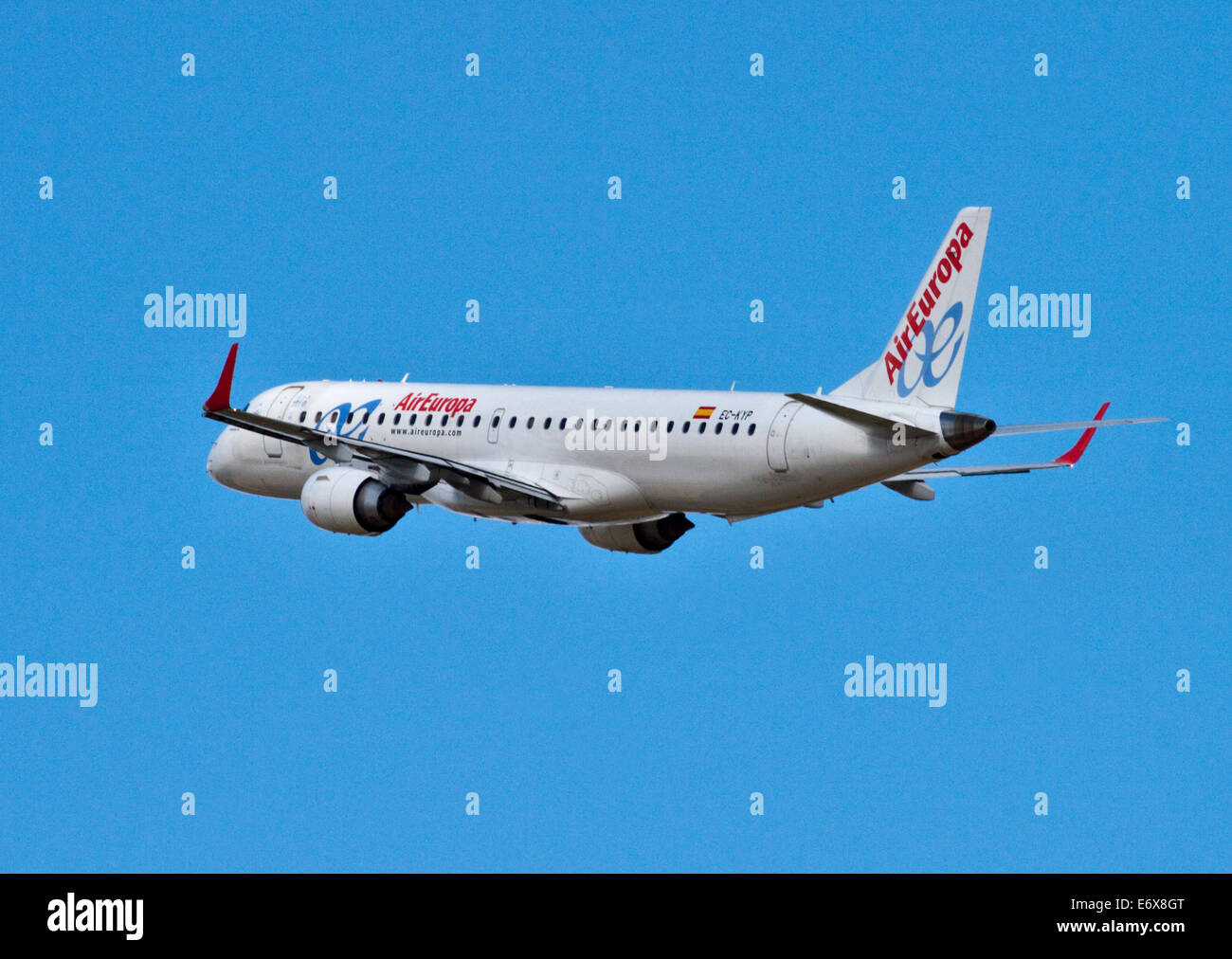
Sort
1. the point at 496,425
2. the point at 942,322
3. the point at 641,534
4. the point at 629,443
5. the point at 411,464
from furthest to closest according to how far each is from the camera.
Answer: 1. the point at 641,534
2. the point at 496,425
3. the point at 411,464
4. the point at 629,443
5. the point at 942,322

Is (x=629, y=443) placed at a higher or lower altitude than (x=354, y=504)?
higher

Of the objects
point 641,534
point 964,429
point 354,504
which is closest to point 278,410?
point 354,504

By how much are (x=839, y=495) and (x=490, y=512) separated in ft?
28.5

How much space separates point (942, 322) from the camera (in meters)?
54.4

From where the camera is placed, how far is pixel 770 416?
56250mm

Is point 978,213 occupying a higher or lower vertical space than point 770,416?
higher

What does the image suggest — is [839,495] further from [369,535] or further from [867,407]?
[369,535]

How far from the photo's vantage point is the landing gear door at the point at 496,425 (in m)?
60.7

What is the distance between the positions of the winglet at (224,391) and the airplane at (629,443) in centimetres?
5

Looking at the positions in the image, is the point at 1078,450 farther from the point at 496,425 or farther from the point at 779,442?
the point at 496,425
